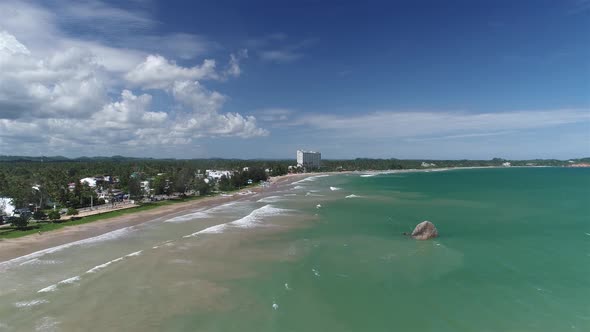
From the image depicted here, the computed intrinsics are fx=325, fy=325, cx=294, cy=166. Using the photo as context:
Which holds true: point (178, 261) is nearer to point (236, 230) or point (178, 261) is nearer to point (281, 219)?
point (236, 230)

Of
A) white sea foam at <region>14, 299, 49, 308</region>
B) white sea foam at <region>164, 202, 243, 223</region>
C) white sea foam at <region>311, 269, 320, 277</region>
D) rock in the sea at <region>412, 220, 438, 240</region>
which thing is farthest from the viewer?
white sea foam at <region>164, 202, 243, 223</region>

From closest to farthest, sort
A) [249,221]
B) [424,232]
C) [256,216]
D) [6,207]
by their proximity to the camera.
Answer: [424,232]
[249,221]
[6,207]
[256,216]

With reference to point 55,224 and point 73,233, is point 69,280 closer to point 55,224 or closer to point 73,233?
point 73,233

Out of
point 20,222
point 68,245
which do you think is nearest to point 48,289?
point 68,245

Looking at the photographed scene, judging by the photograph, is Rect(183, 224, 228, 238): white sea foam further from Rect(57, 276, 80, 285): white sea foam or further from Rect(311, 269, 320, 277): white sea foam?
Rect(311, 269, 320, 277): white sea foam

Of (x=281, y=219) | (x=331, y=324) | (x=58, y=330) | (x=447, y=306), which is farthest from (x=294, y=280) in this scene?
(x=281, y=219)

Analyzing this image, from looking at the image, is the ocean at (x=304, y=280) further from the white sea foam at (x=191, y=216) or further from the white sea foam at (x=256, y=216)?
the white sea foam at (x=191, y=216)

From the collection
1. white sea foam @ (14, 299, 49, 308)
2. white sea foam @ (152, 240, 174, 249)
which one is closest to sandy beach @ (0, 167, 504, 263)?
white sea foam @ (152, 240, 174, 249)

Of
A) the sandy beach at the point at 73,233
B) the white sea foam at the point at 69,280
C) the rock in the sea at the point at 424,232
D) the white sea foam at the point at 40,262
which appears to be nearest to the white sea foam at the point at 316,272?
the rock in the sea at the point at 424,232

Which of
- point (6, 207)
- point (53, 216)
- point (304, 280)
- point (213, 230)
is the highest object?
point (6, 207)
